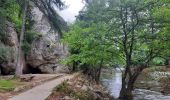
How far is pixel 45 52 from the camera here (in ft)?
145

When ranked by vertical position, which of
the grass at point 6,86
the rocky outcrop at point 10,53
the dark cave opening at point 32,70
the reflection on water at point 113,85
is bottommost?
the reflection on water at point 113,85

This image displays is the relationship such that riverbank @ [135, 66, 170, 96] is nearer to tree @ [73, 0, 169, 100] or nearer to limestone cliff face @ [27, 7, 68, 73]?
tree @ [73, 0, 169, 100]

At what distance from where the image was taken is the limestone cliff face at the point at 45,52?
4347 centimetres

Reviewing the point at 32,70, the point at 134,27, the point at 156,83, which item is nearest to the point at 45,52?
the point at 32,70

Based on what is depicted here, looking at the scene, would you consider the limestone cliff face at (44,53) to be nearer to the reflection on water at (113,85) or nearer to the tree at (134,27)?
the reflection on water at (113,85)

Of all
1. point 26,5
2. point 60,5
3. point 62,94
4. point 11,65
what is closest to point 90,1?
point 60,5

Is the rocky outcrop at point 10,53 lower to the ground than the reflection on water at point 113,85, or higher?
higher

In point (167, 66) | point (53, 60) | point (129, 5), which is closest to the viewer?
point (129, 5)

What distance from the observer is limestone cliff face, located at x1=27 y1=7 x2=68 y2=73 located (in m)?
43.5

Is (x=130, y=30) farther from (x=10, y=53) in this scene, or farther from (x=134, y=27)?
(x=10, y=53)

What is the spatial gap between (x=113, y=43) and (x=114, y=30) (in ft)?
4.15

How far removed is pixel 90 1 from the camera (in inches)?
946

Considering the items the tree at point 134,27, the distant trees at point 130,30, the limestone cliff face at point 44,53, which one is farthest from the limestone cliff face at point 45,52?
the tree at point 134,27

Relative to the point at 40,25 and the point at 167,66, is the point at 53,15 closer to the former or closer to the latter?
the point at 40,25
